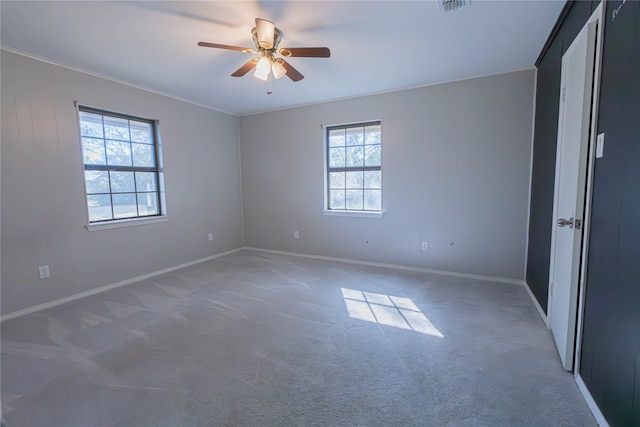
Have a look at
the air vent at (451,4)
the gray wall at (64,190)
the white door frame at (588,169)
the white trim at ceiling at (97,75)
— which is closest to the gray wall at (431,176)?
the white trim at ceiling at (97,75)

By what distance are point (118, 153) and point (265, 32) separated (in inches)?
104

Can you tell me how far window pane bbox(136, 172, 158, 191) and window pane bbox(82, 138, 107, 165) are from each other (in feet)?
1.47

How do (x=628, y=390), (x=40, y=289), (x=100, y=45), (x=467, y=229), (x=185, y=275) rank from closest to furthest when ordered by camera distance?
(x=628, y=390) < (x=100, y=45) < (x=40, y=289) < (x=467, y=229) < (x=185, y=275)

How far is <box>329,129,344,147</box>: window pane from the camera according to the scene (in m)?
4.39

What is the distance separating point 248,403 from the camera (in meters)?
1.62

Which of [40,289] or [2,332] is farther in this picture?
[40,289]

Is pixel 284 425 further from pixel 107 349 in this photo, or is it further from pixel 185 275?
pixel 185 275

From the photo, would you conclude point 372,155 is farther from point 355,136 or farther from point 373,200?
point 373,200

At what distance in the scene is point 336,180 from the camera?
449cm

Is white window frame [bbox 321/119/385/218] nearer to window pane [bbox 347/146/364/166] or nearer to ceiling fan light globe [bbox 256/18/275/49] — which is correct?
window pane [bbox 347/146/364/166]

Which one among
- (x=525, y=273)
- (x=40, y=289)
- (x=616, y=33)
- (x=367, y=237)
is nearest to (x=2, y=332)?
(x=40, y=289)

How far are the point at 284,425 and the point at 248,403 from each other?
27 centimetres

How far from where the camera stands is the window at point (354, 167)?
4.14 m

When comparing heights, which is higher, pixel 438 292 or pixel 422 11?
pixel 422 11
